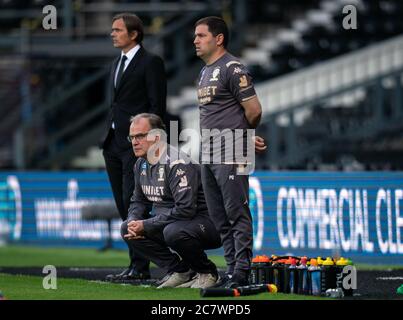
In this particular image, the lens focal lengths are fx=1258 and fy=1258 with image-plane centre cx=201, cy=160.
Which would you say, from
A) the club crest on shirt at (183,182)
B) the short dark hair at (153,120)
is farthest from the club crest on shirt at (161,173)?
the short dark hair at (153,120)

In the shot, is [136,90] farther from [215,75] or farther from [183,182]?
[215,75]

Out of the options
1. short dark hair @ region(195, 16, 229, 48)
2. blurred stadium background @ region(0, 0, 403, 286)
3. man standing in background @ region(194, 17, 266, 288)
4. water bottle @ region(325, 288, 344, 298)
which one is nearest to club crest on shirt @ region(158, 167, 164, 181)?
man standing in background @ region(194, 17, 266, 288)

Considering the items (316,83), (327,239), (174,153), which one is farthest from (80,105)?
(174,153)

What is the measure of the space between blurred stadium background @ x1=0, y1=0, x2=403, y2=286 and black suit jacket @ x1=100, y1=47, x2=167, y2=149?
3.60 meters

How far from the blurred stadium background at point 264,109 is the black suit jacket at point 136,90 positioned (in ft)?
11.8

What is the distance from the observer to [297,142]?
2228 centimetres

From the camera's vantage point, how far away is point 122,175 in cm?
1107

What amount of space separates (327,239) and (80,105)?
12.2 metres

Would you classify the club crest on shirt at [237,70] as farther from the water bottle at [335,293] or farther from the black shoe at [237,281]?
the water bottle at [335,293]

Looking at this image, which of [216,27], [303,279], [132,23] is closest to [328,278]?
[303,279]

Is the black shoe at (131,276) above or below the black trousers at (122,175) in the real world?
below

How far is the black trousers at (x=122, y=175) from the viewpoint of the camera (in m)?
10.9

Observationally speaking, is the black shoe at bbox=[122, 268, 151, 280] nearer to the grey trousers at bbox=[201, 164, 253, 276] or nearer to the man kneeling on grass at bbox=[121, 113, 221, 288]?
the man kneeling on grass at bbox=[121, 113, 221, 288]
